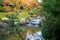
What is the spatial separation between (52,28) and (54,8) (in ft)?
2.26

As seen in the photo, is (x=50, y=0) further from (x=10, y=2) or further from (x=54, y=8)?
(x=10, y=2)

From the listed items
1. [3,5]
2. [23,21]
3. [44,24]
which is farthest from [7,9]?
[44,24]

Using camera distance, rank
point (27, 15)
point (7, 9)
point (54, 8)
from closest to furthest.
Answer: point (54, 8) < point (27, 15) < point (7, 9)

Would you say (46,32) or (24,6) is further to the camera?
(24,6)

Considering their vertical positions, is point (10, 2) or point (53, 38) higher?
point (10, 2)

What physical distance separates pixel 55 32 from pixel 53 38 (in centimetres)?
25

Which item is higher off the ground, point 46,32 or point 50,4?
point 50,4

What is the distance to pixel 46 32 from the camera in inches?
314

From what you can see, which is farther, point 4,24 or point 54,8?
point 4,24

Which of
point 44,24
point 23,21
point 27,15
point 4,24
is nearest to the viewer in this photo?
point 44,24

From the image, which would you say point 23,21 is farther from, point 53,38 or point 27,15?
point 53,38

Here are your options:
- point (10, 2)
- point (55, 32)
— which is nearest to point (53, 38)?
point (55, 32)

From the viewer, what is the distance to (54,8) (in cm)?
760

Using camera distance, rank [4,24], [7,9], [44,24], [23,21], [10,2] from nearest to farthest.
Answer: [44,24]
[4,24]
[23,21]
[7,9]
[10,2]
